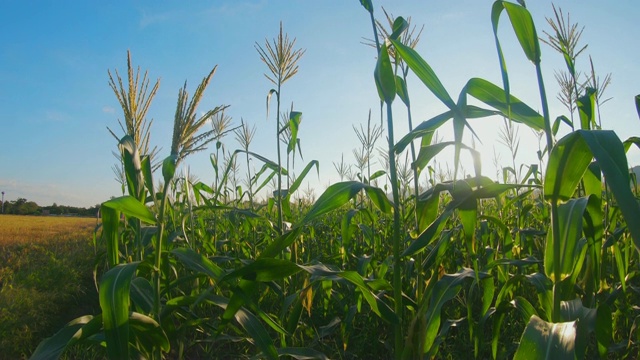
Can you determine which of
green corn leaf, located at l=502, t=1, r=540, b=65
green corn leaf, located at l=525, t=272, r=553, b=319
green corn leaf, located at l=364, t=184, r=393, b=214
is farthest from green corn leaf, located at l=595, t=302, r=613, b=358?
green corn leaf, located at l=502, t=1, r=540, b=65

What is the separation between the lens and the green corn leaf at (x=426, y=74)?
1261 mm

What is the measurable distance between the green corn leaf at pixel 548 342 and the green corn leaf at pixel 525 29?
0.71 m

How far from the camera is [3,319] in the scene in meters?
2.59

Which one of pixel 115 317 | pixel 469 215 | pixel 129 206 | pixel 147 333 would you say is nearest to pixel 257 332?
pixel 147 333

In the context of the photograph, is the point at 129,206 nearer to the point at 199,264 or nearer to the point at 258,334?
the point at 199,264

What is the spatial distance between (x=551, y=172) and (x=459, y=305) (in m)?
1.79

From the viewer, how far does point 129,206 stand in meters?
1.35

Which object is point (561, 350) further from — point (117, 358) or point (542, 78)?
point (117, 358)

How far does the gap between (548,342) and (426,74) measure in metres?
0.81

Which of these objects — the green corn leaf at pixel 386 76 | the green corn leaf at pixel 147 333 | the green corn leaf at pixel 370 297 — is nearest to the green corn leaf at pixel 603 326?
the green corn leaf at pixel 370 297

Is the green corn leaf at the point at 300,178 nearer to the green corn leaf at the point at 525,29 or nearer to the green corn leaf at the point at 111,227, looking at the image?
the green corn leaf at the point at 111,227

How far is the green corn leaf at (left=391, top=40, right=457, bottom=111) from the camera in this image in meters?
1.26

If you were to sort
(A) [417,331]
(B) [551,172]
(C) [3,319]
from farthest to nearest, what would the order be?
(C) [3,319] < (A) [417,331] < (B) [551,172]

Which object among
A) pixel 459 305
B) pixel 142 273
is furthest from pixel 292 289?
pixel 459 305
